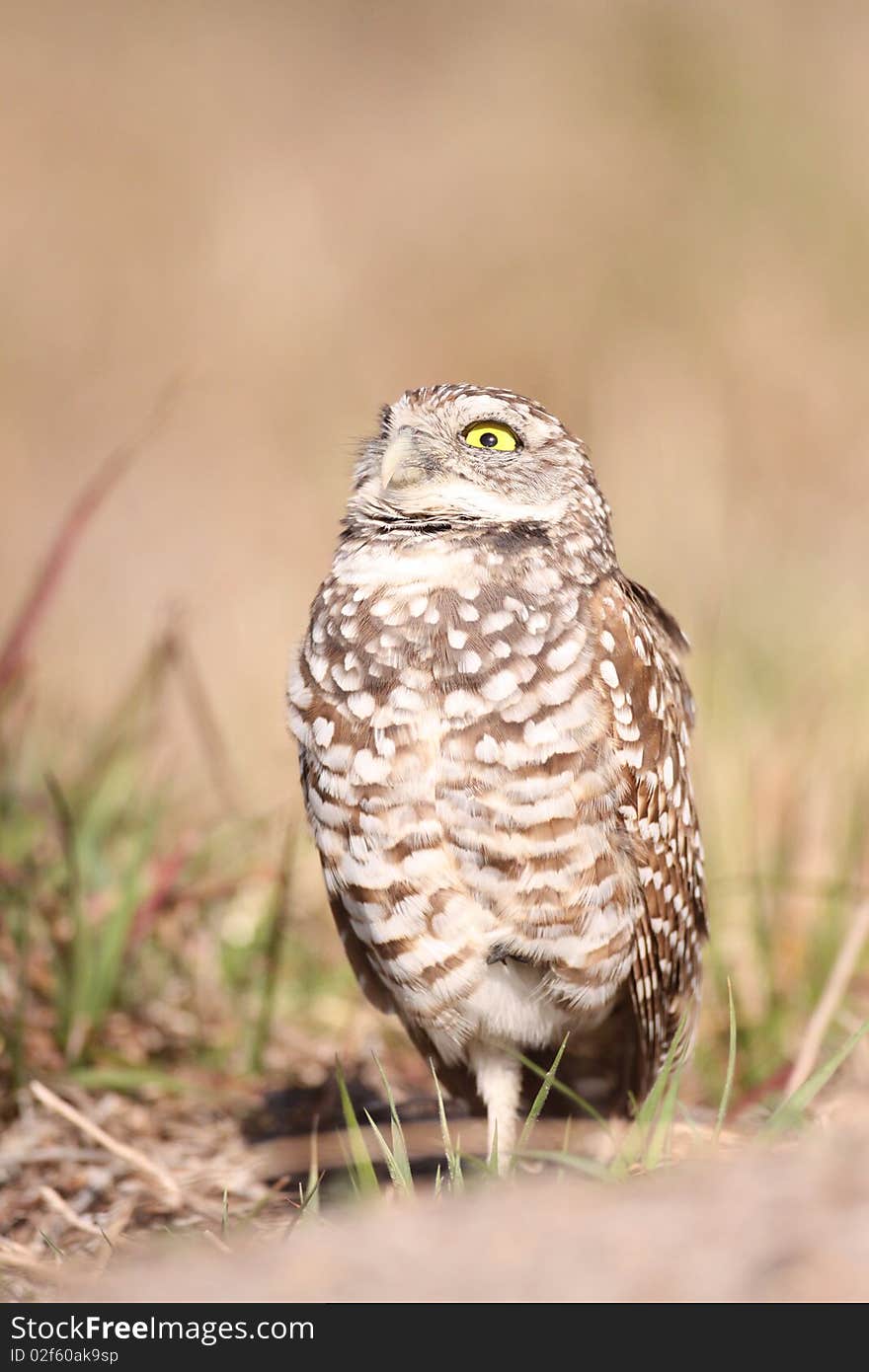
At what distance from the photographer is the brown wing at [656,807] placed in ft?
9.13

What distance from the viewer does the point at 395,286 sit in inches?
396

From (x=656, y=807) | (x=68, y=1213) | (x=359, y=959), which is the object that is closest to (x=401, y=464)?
(x=656, y=807)

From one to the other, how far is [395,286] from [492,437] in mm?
7527

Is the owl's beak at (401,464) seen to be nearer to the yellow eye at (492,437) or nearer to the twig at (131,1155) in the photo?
the yellow eye at (492,437)

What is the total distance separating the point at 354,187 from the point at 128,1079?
8.73m

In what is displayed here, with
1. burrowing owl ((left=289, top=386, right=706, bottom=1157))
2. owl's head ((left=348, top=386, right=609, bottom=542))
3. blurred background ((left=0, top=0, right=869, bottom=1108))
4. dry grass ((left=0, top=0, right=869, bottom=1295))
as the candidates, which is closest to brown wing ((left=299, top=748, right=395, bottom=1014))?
burrowing owl ((left=289, top=386, right=706, bottom=1157))

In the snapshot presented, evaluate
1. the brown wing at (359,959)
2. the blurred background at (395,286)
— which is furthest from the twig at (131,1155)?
the blurred background at (395,286)

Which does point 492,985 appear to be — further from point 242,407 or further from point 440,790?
point 242,407

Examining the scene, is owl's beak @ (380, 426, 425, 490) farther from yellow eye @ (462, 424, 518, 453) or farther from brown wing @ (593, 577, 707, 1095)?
brown wing @ (593, 577, 707, 1095)

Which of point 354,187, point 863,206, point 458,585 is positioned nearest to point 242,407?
point 354,187

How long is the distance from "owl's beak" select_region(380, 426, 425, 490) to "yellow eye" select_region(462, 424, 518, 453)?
12cm

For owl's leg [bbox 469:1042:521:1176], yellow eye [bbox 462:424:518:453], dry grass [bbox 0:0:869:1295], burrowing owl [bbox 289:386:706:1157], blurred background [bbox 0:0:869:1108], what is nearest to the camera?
burrowing owl [bbox 289:386:706:1157]

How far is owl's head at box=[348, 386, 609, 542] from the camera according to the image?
2.88m

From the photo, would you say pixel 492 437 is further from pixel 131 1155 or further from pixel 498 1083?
pixel 131 1155
